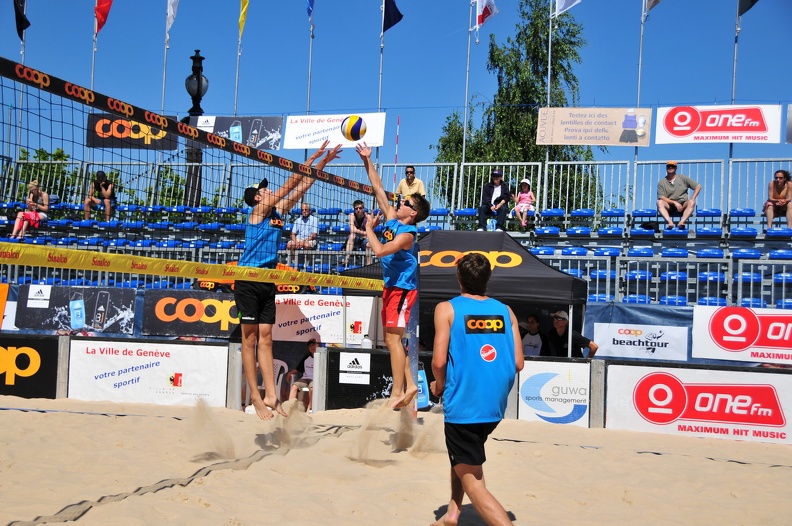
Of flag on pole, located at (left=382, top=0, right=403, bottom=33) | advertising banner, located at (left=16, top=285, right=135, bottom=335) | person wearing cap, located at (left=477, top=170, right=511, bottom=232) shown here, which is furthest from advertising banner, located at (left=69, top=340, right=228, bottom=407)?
flag on pole, located at (left=382, top=0, right=403, bottom=33)

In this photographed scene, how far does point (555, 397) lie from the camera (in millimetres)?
7652

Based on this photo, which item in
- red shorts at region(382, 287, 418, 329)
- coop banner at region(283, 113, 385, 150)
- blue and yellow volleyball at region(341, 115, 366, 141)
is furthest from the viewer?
blue and yellow volleyball at region(341, 115, 366, 141)

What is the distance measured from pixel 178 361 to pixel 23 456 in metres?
3.10

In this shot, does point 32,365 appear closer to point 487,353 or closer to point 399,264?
point 399,264

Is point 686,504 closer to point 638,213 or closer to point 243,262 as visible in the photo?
point 243,262

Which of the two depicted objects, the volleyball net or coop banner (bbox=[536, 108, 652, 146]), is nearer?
the volleyball net

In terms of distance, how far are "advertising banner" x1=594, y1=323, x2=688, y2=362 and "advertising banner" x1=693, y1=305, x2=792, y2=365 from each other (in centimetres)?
23

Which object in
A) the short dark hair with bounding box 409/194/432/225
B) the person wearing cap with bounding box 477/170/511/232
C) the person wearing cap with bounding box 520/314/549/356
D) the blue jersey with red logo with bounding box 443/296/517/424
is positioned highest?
the person wearing cap with bounding box 477/170/511/232

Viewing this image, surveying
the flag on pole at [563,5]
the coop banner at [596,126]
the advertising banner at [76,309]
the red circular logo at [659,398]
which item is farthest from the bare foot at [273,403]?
the flag on pole at [563,5]

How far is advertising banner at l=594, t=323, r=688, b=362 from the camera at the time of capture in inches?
382

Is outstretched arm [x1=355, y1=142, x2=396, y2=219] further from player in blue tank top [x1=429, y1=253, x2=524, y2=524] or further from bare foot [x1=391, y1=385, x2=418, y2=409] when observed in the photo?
player in blue tank top [x1=429, y1=253, x2=524, y2=524]

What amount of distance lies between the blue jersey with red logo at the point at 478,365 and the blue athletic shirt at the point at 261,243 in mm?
2943

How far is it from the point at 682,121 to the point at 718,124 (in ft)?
2.26

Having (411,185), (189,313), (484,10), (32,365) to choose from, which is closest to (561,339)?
(189,313)
